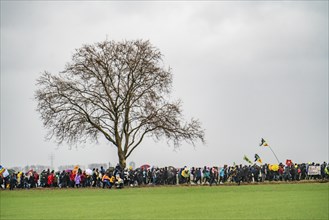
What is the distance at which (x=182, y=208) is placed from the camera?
24.3m

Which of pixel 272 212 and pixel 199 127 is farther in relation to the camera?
pixel 199 127

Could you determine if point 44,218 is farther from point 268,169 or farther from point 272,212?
point 268,169

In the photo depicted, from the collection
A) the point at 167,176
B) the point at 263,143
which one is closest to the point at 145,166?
the point at 167,176

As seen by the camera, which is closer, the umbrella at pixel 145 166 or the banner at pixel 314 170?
the banner at pixel 314 170

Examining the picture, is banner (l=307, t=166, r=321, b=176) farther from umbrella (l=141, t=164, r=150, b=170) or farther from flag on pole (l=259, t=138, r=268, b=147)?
umbrella (l=141, t=164, r=150, b=170)

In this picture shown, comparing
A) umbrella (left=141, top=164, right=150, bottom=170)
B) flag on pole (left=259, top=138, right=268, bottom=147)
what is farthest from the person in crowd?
Answer: flag on pole (left=259, top=138, right=268, bottom=147)

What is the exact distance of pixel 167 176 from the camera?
53.8m

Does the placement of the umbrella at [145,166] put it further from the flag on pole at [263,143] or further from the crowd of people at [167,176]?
the flag on pole at [263,143]

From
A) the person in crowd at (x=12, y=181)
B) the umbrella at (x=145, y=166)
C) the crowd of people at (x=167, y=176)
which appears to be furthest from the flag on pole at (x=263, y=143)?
the person in crowd at (x=12, y=181)

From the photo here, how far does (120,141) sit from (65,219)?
3822cm

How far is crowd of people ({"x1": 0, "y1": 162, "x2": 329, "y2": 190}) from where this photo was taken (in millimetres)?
50938

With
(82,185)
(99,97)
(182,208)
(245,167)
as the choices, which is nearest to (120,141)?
(99,97)

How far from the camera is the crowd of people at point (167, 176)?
5094 cm

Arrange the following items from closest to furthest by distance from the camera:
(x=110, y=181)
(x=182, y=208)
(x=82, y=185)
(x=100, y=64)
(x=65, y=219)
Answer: (x=65, y=219), (x=182, y=208), (x=110, y=181), (x=82, y=185), (x=100, y=64)
